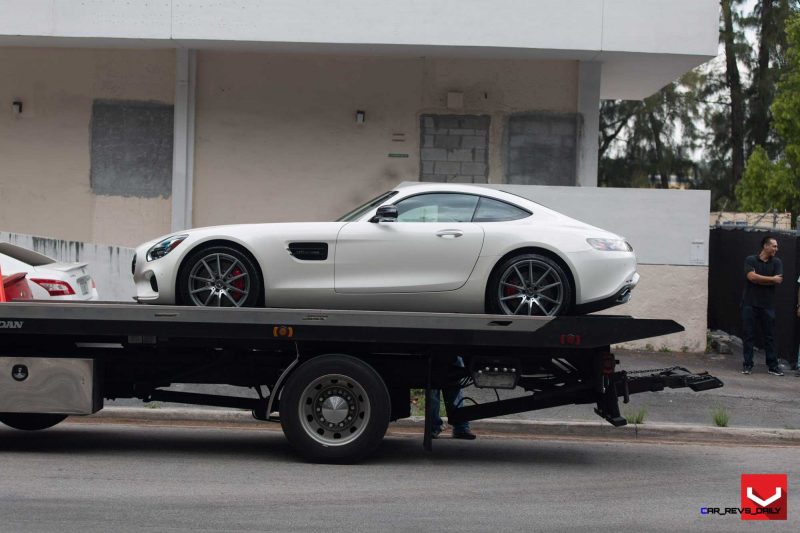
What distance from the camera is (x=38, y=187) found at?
18.0 m

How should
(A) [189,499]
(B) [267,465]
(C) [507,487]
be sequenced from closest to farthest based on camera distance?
(A) [189,499] < (C) [507,487] < (B) [267,465]

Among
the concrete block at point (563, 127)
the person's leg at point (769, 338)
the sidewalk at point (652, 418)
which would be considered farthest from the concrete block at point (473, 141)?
the sidewalk at point (652, 418)

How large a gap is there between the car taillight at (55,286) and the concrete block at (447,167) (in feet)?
26.7

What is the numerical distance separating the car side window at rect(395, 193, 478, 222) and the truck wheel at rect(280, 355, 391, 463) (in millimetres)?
1375

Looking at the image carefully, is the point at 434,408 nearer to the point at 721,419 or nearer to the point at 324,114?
the point at 721,419

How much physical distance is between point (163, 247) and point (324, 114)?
29.6 feet

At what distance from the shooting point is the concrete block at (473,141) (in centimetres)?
1794

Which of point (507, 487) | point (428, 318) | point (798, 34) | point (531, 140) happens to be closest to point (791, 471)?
point (507, 487)

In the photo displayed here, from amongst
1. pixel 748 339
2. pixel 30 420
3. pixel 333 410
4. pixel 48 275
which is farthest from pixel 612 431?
pixel 48 275

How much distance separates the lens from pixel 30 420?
10414 mm

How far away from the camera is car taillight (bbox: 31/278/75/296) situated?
35.8ft

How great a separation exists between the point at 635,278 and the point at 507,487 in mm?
2279

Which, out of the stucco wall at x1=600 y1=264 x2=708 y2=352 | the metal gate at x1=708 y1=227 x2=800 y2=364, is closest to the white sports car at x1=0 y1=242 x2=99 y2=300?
the stucco wall at x1=600 y1=264 x2=708 y2=352

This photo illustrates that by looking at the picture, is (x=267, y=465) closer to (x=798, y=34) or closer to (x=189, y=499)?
(x=189, y=499)
